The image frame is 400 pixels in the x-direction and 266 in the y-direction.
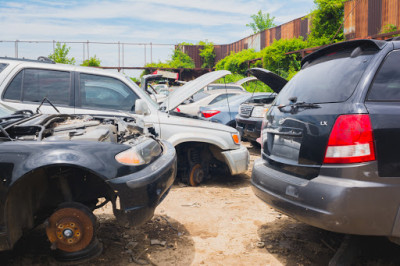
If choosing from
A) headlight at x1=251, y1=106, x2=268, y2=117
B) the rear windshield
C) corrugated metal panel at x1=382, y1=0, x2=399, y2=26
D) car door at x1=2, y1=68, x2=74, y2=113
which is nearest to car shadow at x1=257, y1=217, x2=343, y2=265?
the rear windshield

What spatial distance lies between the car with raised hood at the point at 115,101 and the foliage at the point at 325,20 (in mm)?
17832

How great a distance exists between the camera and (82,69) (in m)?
5.14

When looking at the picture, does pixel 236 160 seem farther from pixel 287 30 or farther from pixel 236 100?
pixel 287 30

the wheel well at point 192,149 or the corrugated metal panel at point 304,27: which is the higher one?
the corrugated metal panel at point 304,27

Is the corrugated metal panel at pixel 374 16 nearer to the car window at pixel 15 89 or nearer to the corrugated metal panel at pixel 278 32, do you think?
the corrugated metal panel at pixel 278 32

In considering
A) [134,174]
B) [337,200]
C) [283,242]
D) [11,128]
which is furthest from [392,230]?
[11,128]

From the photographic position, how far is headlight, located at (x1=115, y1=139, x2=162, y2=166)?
2631 mm

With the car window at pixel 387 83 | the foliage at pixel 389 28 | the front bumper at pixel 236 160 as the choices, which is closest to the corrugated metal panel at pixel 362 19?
the foliage at pixel 389 28

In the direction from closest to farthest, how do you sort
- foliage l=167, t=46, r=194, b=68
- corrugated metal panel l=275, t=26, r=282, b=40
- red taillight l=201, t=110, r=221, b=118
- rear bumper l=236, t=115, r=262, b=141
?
rear bumper l=236, t=115, r=262, b=141 < red taillight l=201, t=110, r=221, b=118 < corrugated metal panel l=275, t=26, r=282, b=40 < foliage l=167, t=46, r=194, b=68

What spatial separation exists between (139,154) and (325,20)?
22.2 meters

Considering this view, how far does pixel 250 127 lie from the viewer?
7773 millimetres

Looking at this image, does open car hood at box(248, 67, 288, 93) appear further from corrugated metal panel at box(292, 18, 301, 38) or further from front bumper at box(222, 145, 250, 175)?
corrugated metal panel at box(292, 18, 301, 38)

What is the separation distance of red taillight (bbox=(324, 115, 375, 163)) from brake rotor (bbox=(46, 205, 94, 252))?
71.5 inches

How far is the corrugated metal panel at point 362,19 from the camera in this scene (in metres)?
16.1
